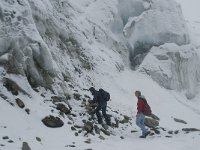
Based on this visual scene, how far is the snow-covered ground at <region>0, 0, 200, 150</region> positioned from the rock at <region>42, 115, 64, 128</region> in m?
0.17

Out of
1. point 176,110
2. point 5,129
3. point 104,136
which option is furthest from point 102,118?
point 176,110

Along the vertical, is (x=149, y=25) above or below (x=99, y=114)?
above

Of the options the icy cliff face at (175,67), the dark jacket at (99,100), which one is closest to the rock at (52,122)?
the dark jacket at (99,100)

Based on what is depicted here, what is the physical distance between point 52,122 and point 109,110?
4552 mm

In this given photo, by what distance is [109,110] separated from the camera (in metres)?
16.2

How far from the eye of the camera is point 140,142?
12.9 metres

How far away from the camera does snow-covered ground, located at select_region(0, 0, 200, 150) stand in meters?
11.1

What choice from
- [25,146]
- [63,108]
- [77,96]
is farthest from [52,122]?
[77,96]

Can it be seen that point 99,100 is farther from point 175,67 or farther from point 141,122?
point 175,67

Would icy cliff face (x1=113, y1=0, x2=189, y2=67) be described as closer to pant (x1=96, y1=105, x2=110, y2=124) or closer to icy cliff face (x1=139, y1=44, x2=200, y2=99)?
icy cliff face (x1=139, y1=44, x2=200, y2=99)

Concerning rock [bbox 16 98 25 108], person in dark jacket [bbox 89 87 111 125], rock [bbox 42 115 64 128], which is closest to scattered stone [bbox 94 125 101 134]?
person in dark jacket [bbox 89 87 111 125]

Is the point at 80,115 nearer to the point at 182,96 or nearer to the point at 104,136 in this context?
the point at 104,136

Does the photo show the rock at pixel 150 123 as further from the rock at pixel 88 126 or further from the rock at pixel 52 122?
the rock at pixel 52 122

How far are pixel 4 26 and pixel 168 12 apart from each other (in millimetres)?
18423
